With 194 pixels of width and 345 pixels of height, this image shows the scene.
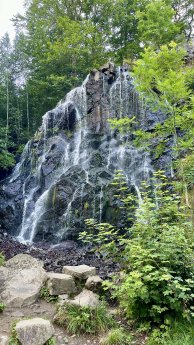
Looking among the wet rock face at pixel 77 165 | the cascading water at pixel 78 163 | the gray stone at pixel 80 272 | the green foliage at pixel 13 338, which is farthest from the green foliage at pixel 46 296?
the cascading water at pixel 78 163

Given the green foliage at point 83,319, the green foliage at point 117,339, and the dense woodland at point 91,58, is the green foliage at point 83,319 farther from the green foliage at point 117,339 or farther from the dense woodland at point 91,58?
the dense woodland at point 91,58

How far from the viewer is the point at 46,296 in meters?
5.48

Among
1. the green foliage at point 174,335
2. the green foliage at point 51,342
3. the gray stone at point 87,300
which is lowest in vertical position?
the green foliage at point 51,342

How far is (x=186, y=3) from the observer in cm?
2138

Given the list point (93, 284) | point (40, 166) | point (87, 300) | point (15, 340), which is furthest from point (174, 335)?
point (40, 166)

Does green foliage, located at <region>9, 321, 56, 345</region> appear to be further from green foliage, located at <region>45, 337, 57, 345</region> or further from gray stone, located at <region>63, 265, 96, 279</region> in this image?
gray stone, located at <region>63, 265, 96, 279</region>

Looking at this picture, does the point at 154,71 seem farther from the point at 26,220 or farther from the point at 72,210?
the point at 26,220

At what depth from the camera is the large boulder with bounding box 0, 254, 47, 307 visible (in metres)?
5.19

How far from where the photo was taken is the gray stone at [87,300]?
15.3ft

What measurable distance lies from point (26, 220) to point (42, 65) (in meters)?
11.6

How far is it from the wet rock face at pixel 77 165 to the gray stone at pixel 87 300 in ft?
18.2

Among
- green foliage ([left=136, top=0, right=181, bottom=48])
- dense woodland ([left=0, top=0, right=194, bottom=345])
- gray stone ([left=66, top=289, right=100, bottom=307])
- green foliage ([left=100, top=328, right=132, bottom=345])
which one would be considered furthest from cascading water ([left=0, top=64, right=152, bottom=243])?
green foliage ([left=100, top=328, right=132, bottom=345])

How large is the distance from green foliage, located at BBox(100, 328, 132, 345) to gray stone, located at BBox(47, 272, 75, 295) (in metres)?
Result: 1.53

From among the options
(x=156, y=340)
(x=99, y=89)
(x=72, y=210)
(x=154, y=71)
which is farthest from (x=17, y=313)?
(x=99, y=89)
